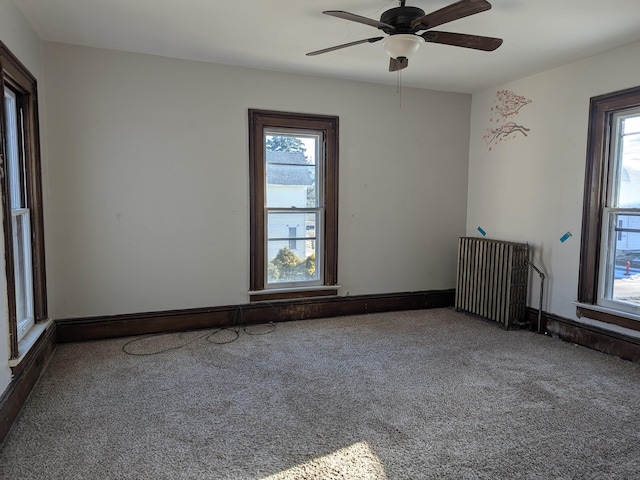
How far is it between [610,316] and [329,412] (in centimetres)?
263

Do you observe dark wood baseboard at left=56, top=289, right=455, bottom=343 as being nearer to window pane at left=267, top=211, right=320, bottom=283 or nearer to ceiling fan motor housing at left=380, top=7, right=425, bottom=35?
window pane at left=267, top=211, right=320, bottom=283

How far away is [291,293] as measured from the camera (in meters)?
4.58

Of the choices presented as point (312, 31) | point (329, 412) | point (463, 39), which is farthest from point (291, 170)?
point (329, 412)

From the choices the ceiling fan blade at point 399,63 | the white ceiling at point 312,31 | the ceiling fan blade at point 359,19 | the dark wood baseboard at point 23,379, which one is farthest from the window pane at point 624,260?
the dark wood baseboard at point 23,379

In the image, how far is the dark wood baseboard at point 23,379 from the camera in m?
2.33

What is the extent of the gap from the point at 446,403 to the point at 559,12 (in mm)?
2696

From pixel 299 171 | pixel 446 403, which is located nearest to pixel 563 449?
pixel 446 403

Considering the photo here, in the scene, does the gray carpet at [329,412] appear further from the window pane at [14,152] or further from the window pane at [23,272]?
the window pane at [14,152]

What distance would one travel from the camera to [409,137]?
4996mm

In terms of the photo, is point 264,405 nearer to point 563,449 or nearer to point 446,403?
point 446,403

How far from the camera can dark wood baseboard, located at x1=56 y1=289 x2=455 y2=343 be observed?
153 inches

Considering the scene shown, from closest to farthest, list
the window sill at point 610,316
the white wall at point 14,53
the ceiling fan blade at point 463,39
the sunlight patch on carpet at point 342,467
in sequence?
the sunlight patch on carpet at point 342,467, the white wall at point 14,53, the ceiling fan blade at point 463,39, the window sill at point 610,316

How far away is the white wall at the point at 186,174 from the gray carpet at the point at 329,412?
1.98ft

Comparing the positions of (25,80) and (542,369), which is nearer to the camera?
(25,80)
